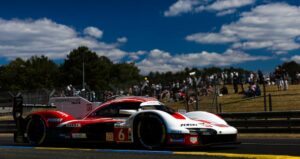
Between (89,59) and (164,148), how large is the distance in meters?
83.7

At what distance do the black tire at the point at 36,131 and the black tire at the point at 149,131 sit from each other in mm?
2997

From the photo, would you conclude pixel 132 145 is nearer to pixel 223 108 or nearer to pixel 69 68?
pixel 223 108

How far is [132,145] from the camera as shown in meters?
10.6

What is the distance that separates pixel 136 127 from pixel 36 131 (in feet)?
11.3

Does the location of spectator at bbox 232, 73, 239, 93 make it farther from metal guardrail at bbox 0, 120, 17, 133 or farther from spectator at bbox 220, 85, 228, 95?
metal guardrail at bbox 0, 120, 17, 133

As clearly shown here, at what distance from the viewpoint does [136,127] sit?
9.62 metres

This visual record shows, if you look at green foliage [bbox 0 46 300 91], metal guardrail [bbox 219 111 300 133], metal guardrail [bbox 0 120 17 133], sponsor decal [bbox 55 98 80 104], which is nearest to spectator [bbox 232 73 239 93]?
metal guardrail [bbox 219 111 300 133]

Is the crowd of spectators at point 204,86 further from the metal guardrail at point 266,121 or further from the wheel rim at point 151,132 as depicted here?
the wheel rim at point 151,132

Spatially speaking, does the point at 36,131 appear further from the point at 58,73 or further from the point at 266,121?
the point at 58,73

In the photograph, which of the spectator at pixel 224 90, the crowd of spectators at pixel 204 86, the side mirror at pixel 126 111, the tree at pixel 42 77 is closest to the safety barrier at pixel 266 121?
the crowd of spectators at pixel 204 86

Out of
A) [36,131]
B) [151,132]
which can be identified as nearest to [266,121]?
[151,132]

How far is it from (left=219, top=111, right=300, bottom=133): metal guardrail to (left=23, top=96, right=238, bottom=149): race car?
21.4 feet

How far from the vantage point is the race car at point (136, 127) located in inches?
359

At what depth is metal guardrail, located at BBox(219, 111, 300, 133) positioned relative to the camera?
632 inches
